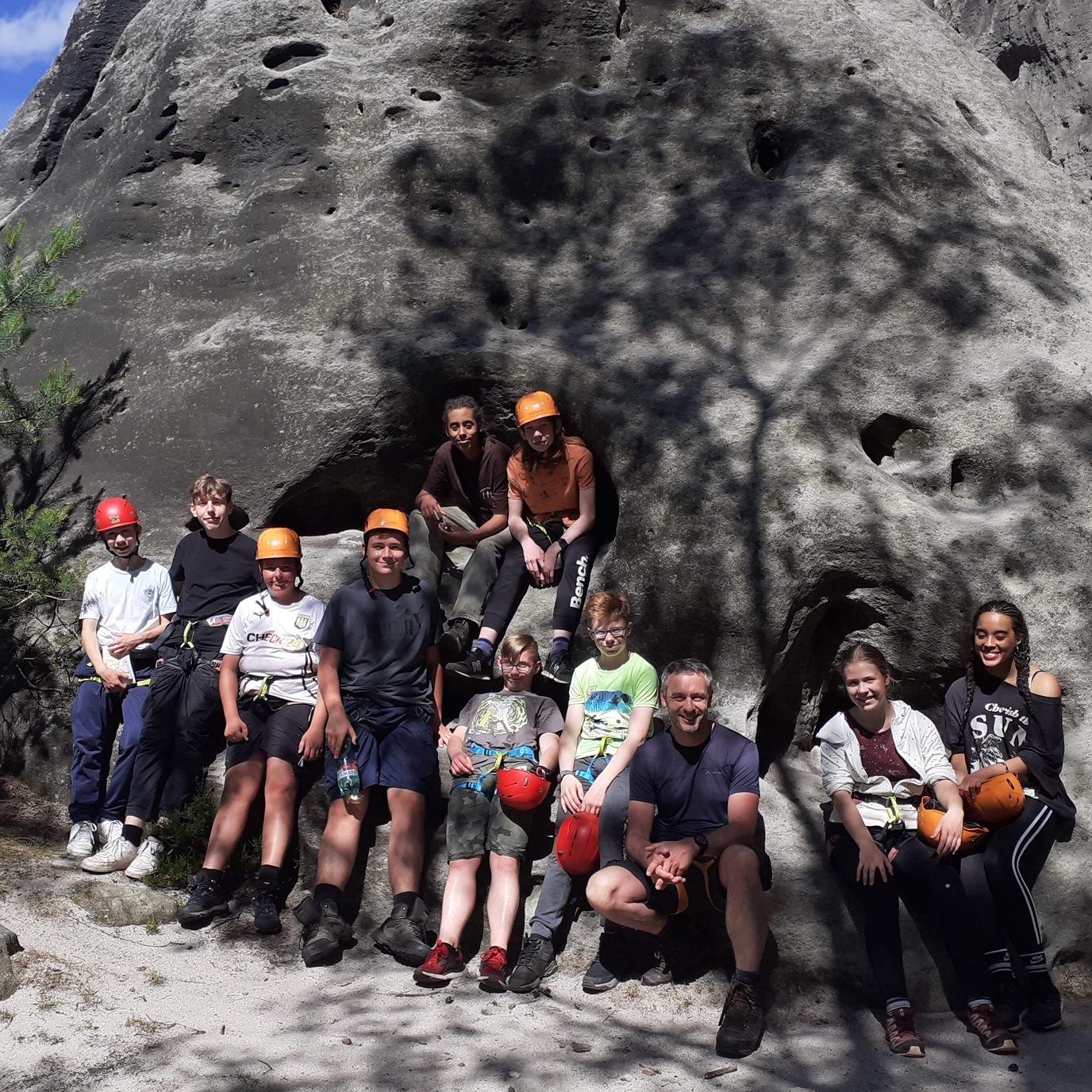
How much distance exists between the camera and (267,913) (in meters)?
5.00

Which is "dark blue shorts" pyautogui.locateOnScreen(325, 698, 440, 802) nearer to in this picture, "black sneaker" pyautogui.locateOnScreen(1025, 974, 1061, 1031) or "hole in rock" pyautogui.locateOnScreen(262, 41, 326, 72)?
"black sneaker" pyautogui.locateOnScreen(1025, 974, 1061, 1031)

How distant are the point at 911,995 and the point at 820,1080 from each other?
718 millimetres

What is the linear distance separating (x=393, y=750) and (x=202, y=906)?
1.03m

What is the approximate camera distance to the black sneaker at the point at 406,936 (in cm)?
466

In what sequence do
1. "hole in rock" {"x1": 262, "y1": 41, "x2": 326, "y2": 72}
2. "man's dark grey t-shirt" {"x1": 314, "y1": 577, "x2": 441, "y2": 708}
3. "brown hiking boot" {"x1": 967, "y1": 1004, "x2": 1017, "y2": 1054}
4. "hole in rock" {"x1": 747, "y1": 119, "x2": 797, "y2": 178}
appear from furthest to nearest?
"hole in rock" {"x1": 262, "y1": 41, "x2": 326, "y2": 72}
"hole in rock" {"x1": 747, "y1": 119, "x2": 797, "y2": 178}
"man's dark grey t-shirt" {"x1": 314, "y1": 577, "x2": 441, "y2": 708}
"brown hiking boot" {"x1": 967, "y1": 1004, "x2": 1017, "y2": 1054}

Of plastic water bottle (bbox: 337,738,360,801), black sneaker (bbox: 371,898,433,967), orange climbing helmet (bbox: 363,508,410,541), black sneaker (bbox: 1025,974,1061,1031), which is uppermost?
orange climbing helmet (bbox: 363,508,410,541)

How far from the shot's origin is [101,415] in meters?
7.14

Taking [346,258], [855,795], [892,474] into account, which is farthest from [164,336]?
[855,795]

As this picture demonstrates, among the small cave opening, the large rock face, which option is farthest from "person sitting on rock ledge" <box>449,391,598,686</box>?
the small cave opening

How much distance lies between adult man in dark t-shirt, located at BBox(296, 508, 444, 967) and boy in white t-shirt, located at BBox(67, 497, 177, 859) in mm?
1047

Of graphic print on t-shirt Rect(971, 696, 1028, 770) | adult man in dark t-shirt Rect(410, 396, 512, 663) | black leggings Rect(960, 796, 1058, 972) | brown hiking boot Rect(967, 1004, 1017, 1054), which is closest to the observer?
brown hiking boot Rect(967, 1004, 1017, 1054)

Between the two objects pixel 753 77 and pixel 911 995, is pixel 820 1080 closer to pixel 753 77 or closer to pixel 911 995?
pixel 911 995

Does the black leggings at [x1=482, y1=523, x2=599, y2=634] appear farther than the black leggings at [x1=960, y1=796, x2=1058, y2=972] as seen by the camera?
Yes

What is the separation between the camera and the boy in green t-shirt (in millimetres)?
4652
